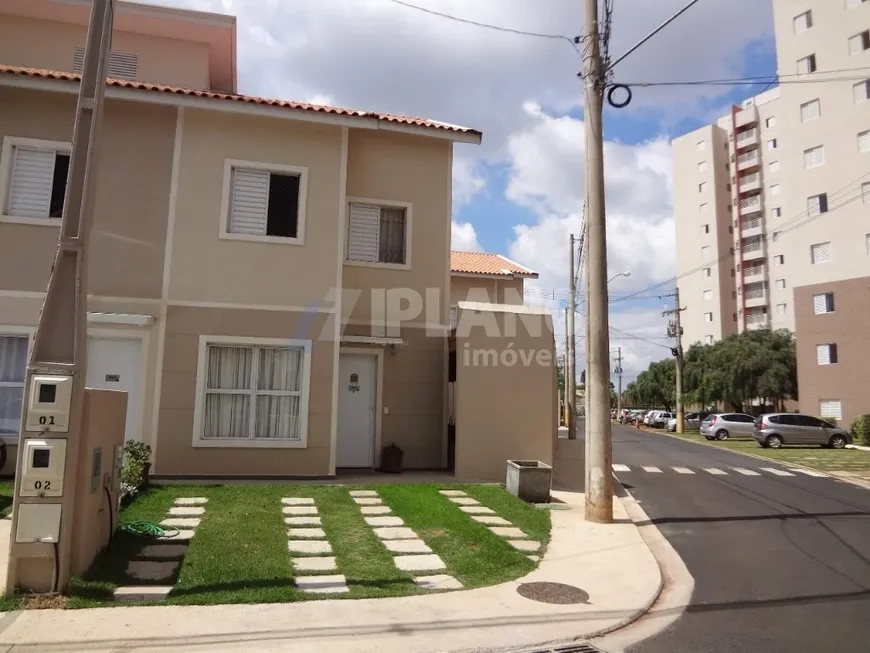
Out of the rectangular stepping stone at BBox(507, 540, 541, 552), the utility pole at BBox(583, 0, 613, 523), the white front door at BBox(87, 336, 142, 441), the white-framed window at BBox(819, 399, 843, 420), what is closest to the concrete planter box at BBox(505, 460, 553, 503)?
the utility pole at BBox(583, 0, 613, 523)

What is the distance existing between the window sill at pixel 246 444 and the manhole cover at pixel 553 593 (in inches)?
235

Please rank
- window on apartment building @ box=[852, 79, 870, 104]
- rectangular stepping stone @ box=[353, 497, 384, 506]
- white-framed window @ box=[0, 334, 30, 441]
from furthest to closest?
window on apartment building @ box=[852, 79, 870, 104], white-framed window @ box=[0, 334, 30, 441], rectangular stepping stone @ box=[353, 497, 384, 506]

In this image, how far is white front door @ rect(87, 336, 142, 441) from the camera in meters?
10.4

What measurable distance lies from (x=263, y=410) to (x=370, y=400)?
2226 millimetres

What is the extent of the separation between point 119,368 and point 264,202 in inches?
147

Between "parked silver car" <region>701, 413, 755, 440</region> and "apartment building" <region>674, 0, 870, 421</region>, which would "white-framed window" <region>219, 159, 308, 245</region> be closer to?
"apartment building" <region>674, 0, 870, 421</region>

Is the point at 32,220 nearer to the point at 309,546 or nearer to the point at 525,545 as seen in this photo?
the point at 309,546

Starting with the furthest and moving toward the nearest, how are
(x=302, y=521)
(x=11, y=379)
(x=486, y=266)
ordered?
(x=486, y=266), (x=11, y=379), (x=302, y=521)

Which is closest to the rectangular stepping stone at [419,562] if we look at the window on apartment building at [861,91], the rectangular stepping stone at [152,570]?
the rectangular stepping stone at [152,570]

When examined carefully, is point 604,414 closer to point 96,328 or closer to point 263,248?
point 263,248

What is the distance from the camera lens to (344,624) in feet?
15.3

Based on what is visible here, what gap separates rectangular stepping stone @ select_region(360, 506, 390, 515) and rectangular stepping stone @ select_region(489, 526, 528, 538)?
1.47 meters

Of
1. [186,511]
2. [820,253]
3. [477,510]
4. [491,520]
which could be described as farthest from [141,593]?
[820,253]

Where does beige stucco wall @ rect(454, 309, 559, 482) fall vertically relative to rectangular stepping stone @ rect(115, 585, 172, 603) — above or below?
above
